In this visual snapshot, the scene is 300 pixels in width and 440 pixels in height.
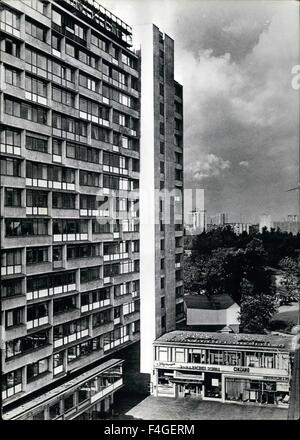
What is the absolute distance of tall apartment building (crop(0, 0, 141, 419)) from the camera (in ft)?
42.4

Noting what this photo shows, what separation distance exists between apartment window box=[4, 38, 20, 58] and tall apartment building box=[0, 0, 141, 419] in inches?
1.1

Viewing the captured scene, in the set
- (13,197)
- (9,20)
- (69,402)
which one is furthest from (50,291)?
(9,20)

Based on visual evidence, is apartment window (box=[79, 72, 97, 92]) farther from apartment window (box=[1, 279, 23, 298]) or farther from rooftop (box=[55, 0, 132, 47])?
apartment window (box=[1, 279, 23, 298])

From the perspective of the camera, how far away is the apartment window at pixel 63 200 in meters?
14.6

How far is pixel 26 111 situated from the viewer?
527 inches

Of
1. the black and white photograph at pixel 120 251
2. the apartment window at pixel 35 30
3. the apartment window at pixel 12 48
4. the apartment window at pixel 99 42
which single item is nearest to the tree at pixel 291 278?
the black and white photograph at pixel 120 251

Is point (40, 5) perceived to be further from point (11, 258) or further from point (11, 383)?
point (11, 383)

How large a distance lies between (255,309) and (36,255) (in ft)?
26.8

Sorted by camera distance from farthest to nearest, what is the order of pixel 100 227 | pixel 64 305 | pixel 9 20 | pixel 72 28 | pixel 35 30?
pixel 100 227
pixel 72 28
pixel 64 305
pixel 35 30
pixel 9 20

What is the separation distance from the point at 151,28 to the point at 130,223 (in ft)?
22.2

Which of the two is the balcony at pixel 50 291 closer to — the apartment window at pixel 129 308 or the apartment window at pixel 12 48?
the apartment window at pixel 129 308

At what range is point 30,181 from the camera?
44.4 ft

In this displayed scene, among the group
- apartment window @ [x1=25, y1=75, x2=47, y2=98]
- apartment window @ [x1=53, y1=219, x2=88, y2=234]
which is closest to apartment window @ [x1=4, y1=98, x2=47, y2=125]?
apartment window @ [x1=25, y1=75, x2=47, y2=98]
